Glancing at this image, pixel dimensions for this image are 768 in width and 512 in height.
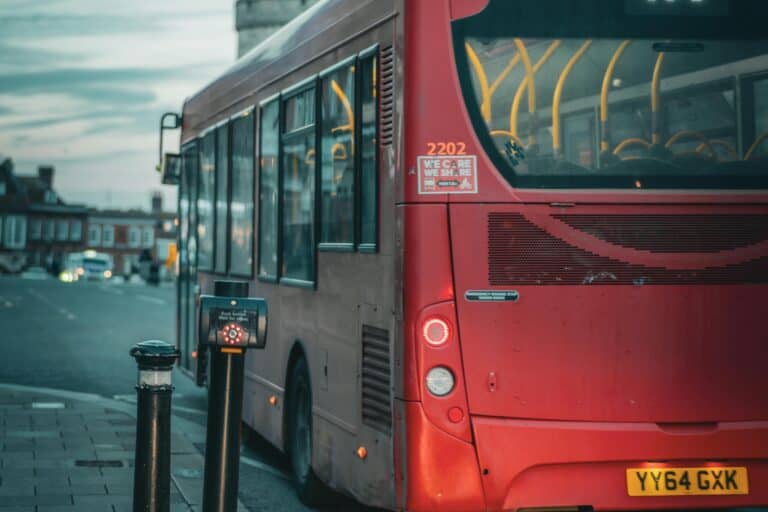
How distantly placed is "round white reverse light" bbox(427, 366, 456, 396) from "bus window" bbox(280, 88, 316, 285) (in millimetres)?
2254

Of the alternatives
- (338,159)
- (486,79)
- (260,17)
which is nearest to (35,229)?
(260,17)

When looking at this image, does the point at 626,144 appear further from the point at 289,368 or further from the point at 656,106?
the point at 289,368

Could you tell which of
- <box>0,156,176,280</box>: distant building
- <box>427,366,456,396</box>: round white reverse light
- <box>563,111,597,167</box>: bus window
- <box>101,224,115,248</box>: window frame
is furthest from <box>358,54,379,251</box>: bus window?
<box>101,224,115,248</box>: window frame

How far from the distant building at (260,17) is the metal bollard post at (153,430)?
78414 millimetres

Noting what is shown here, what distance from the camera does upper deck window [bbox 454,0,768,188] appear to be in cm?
630

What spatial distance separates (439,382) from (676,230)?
1.32 meters

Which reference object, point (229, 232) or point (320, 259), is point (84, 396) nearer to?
point (229, 232)

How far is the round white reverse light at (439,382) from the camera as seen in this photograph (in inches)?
243

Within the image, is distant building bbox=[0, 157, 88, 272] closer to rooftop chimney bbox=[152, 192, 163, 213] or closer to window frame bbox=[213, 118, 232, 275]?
rooftop chimney bbox=[152, 192, 163, 213]

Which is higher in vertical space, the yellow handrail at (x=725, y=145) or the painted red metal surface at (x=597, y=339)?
the yellow handrail at (x=725, y=145)

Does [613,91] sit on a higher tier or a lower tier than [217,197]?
higher

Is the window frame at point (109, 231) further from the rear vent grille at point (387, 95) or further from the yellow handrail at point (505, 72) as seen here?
the yellow handrail at point (505, 72)

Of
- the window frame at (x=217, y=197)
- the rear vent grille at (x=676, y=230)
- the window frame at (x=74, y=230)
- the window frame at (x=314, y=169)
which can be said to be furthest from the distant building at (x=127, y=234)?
the rear vent grille at (x=676, y=230)

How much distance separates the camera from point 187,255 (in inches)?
564
